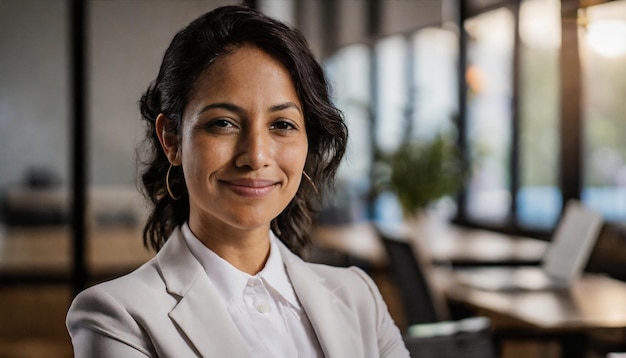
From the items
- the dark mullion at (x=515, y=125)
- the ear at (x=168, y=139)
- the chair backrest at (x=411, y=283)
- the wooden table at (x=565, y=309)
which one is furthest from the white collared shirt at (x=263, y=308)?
the dark mullion at (x=515, y=125)

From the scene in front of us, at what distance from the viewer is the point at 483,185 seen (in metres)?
8.15

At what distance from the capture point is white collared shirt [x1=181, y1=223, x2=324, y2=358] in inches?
61.4

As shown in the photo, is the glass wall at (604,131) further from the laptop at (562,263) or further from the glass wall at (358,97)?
the glass wall at (358,97)

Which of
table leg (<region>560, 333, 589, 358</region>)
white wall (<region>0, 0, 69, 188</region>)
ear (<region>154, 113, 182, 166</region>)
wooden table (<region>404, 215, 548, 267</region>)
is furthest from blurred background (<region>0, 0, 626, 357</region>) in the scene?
ear (<region>154, 113, 182, 166</region>)

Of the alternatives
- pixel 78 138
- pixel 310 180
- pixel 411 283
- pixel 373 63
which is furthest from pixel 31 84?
pixel 373 63

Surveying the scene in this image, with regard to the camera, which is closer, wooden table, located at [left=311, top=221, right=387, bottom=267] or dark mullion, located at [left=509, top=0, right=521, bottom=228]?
wooden table, located at [left=311, top=221, right=387, bottom=267]

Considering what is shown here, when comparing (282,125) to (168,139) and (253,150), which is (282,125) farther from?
(168,139)

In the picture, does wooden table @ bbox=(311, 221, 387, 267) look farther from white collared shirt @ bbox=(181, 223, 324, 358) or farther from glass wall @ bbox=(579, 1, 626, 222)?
white collared shirt @ bbox=(181, 223, 324, 358)

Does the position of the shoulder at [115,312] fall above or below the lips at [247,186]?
below

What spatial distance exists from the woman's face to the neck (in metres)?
0.04

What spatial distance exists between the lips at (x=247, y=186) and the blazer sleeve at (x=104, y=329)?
9.1 inches

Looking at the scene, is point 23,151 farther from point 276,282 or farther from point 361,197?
point 276,282

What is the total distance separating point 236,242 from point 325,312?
183 millimetres

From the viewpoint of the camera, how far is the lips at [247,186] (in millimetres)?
1479
